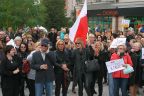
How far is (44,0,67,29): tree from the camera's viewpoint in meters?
58.1

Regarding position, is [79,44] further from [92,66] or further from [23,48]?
[23,48]

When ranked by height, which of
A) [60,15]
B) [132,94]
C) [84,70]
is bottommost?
[60,15]

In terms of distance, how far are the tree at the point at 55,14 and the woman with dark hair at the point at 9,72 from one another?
1865 inches

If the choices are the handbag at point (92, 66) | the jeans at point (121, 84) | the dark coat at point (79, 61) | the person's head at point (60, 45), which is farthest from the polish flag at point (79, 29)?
the jeans at point (121, 84)

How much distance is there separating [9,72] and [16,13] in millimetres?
33268

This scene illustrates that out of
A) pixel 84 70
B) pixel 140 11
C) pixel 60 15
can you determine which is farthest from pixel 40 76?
pixel 60 15

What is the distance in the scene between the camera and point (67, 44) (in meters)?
14.3

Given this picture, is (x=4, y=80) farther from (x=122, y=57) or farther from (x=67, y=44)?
(x=67, y=44)

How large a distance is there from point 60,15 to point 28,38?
1753 inches

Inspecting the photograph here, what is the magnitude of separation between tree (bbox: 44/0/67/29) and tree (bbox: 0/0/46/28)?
1237cm

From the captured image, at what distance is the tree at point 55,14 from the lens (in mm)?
58125

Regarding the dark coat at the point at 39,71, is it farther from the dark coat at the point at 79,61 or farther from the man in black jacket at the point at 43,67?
the dark coat at the point at 79,61

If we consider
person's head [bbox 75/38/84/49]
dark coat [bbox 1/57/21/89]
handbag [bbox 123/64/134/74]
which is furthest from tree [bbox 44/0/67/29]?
dark coat [bbox 1/57/21/89]

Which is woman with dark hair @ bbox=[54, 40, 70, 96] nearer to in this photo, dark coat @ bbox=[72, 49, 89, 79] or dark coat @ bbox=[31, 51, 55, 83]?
dark coat @ bbox=[72, 49, 89, 79]
